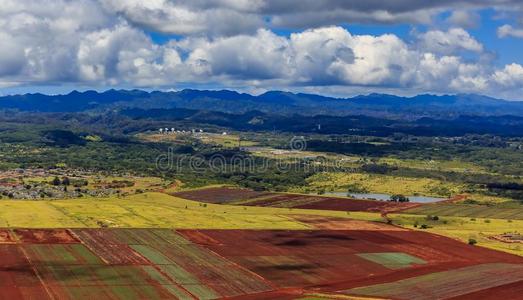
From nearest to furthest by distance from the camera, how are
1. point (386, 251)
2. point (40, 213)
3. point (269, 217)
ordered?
point (386, 251) → point (40, 213) → point (269, 217)

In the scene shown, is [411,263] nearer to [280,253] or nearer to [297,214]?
[280,253]

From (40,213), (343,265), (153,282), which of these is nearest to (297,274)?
(343,265)

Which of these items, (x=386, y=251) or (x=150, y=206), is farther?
(x=150, y=206)

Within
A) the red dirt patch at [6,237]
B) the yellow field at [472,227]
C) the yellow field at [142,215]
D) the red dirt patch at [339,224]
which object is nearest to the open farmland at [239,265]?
the red dirt patch at [6,237]

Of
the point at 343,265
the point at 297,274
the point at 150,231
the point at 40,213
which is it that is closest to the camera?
the point at 297,274

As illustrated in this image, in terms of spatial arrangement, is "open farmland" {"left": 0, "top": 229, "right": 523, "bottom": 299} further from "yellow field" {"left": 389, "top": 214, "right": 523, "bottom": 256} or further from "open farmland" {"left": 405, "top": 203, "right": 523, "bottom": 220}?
"open farmland" {"left": 405, "top": 203, "right": 523, "bottom": 220}

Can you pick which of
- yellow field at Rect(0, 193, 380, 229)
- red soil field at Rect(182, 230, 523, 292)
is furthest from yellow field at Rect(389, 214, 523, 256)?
yellow field at Rect(0, 193, 380, 229)
